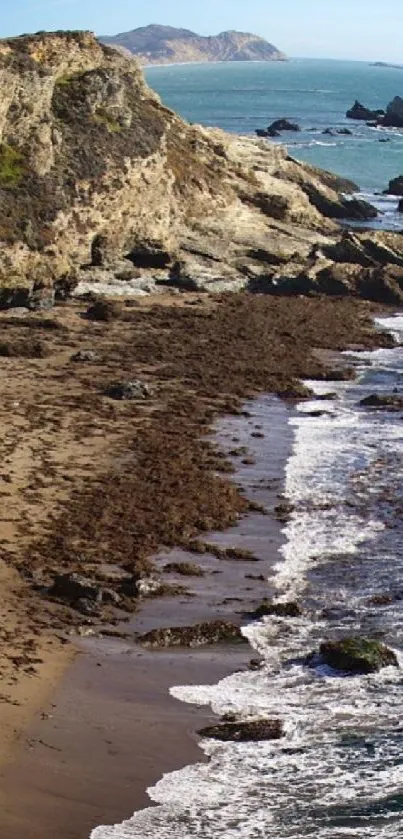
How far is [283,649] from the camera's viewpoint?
18312 mm

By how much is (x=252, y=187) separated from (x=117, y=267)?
1462 centimetres

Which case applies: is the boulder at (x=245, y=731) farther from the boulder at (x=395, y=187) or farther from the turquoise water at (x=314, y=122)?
the turquoise water at (x=314, y=122)

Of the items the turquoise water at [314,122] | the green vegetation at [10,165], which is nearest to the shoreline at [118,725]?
the green vegetation at [10,165]

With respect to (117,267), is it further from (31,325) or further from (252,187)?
(252,187)

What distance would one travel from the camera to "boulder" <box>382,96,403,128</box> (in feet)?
450

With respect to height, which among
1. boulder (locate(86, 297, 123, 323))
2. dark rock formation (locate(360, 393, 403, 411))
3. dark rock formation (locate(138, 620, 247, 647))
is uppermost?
boulder (locate(86, 297, 123, 323))

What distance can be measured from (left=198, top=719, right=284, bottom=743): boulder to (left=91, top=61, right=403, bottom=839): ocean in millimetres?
153

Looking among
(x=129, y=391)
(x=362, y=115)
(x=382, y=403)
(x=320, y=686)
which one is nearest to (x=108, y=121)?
(x=129, y=391)

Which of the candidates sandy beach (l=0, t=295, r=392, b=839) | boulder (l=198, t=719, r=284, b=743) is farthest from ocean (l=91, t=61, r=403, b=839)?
sandy beach (l=0, t=295, r=392, b=839)

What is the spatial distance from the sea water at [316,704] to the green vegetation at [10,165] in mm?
20786

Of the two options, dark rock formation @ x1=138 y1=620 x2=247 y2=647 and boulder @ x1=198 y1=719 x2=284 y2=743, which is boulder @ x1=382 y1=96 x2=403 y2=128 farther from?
boulder @ x1=198 y1=719 x2=284 y2=743

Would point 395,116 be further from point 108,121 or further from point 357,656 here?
point 357,656

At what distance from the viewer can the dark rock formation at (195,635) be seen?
18.3 m

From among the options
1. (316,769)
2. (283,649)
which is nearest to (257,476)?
(283,649)
